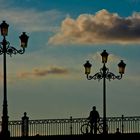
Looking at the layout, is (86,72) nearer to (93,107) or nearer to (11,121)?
(93,107)

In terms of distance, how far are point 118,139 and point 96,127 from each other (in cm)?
267

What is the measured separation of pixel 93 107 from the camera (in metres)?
47.8

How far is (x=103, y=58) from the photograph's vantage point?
4700 centimetres

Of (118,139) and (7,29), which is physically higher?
(7,29)

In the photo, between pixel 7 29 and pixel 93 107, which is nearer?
pixel 7 29

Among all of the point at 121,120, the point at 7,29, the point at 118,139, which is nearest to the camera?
the point at 7,29

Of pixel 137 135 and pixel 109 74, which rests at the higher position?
pixel 109 74

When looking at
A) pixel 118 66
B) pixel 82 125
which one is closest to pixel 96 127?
pixel 82 125

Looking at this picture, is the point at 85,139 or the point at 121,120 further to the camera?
the point at 121,120

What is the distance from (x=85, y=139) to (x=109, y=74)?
449 cm

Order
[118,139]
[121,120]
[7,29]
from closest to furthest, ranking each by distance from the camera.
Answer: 1. [7,29]
2. [118,139]
3. [121,120]

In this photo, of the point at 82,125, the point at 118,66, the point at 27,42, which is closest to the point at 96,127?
the point at 82,125

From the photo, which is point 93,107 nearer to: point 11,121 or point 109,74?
point 109,74

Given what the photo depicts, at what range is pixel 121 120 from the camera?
5134 centimetres
